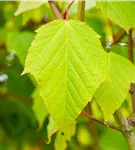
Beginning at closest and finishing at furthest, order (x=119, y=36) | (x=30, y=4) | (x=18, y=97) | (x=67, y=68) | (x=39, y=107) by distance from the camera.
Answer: (x=67, y=68)
(x=30, y=4)
(x=119, y=36)
(x=39, y=107)
(x=18, y=97)

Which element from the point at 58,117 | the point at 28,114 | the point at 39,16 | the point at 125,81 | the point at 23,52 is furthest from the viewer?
the point at 28,114

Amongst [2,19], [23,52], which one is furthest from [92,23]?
[2,19]

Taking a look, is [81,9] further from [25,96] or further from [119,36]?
[25,96]

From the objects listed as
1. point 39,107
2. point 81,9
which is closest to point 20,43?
point 39,107

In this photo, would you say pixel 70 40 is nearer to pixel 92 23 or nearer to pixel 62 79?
pixel 62 79

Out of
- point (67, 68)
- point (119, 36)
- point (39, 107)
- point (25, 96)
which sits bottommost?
point (25, 96)

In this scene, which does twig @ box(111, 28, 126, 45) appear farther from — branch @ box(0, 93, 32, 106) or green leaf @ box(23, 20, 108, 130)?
branch @ box(0, 93, 32, 106)

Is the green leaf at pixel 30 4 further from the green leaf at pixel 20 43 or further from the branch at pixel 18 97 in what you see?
the branch at pixel 18 97
